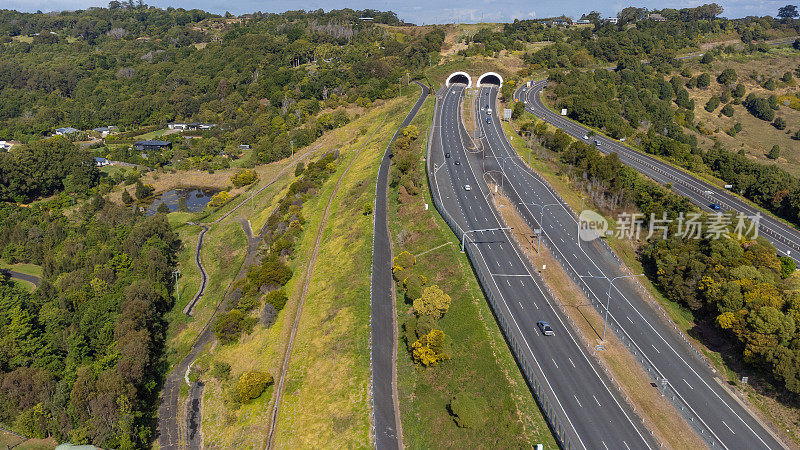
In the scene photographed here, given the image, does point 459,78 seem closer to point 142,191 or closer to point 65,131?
point 142,191

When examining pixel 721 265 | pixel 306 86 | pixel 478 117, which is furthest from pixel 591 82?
pixel 721 265

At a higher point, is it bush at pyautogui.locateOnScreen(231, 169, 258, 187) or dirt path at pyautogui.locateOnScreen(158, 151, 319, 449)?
bush at pyautogui.locateOnScreen(231, 169, 258, 187)

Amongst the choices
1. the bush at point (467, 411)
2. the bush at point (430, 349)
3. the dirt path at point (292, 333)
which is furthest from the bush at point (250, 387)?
the bush at point (467, 411)

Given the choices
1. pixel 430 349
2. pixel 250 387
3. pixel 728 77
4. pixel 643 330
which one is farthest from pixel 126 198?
pixel 728 77

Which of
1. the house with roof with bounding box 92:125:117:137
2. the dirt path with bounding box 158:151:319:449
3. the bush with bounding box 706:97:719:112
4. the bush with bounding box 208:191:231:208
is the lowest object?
the dirt path with bounding box 158:151:319:449

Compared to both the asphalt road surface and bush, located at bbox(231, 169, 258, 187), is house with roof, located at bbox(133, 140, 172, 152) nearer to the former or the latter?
bush, located at bbox(231, 169, 258, 187)

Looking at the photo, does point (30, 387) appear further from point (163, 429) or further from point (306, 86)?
point (306, 86)

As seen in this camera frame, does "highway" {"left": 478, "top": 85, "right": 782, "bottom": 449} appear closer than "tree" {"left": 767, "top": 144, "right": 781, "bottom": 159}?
Yes

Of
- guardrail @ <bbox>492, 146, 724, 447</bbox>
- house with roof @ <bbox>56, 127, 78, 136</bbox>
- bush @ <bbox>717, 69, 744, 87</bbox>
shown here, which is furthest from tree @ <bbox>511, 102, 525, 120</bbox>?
house with roof @ <bbox>56, 127, 78, 136</bbox>
